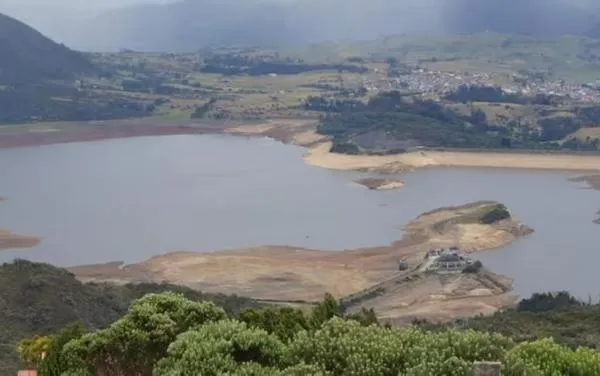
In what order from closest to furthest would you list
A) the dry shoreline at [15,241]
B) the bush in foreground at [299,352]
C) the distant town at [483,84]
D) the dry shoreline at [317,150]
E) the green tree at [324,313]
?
the bush in foreground at [299,352], the green tree at [324,313], the dry shoreline at [15,241], the dry shoreline at [317,150], the distant town at [483,84]

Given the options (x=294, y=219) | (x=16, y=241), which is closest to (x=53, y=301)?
(x=16, y=241)

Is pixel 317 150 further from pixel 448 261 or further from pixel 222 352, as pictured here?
pixel 222 352

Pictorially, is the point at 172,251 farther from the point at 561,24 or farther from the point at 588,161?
the point at 561,24

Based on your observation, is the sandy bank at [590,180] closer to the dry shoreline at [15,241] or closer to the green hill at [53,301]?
the green hill at [53,301]

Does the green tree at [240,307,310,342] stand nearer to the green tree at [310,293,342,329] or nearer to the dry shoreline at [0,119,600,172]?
the green tree at [310,293,342,329]

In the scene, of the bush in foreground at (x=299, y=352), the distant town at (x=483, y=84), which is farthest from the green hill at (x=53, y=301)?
the distant town at (x=483, y=84)

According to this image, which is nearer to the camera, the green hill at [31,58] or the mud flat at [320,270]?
the mud flat at [320,270]
